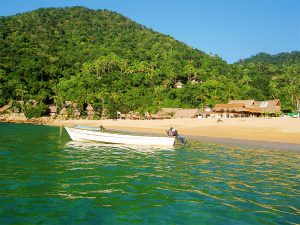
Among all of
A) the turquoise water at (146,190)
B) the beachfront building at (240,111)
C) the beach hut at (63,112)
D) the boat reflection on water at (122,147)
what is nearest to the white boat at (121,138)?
the boat reflection on water at (122,147)

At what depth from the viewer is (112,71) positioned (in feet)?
392

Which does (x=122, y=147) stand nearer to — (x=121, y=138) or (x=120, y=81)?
(x=121, y=138)

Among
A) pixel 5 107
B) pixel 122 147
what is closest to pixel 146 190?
pixel 122 147

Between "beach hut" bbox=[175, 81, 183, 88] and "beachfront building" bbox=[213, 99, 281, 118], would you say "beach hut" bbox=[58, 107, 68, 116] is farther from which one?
"beachfront building" bbox=[213, 99, 281, 118]

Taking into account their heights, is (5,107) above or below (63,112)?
above

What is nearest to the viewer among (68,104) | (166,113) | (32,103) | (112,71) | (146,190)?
(146,190)

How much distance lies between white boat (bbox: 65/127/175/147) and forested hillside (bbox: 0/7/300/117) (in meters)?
51.8

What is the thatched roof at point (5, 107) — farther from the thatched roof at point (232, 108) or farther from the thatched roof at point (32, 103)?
the thatched roof at point (232, 108)

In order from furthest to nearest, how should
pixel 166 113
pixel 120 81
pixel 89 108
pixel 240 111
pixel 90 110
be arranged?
pixel 120 81 → pixel 89 108 → pixel 90 110 → pixel 166 113 → pixel 240 111

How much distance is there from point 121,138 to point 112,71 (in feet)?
309

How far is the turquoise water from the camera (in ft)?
29.6

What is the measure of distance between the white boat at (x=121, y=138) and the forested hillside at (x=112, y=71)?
5176 cm

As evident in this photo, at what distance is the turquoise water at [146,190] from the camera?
9.02 m

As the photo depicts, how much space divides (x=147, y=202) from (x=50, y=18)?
176m
